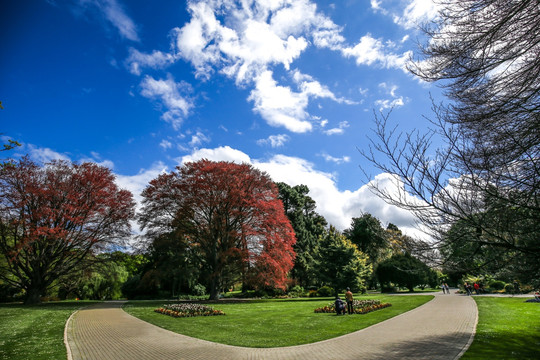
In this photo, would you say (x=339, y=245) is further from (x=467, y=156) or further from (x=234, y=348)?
(x=467, y=156)

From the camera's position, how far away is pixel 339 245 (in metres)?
26.3

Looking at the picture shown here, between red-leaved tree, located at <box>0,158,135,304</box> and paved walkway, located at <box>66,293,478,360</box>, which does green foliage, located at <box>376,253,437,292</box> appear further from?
red-leaved tree, located at <box>0,158,135,304</box>

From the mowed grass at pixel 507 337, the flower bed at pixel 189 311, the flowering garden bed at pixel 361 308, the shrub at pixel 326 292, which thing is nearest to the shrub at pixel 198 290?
the shrub at pixel 326 292

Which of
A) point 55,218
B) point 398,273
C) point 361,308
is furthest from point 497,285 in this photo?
point 55,218

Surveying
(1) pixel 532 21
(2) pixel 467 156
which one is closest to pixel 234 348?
(2) pixel 467 156

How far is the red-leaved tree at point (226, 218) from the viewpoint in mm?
25203

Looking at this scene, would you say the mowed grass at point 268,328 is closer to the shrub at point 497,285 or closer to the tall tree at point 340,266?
the tall tree at point 340,266

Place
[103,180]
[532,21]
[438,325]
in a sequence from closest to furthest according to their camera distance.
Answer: [532,21] → [438,325] → [103,180]

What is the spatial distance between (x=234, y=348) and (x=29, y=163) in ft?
80.3

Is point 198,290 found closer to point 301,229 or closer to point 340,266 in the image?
point 301,229

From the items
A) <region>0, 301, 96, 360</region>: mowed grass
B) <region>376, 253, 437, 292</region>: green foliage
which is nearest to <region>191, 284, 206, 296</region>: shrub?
<region>0, 301, 96, 360</region>: mowed grass

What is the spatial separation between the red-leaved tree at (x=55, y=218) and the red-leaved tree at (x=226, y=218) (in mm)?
2837

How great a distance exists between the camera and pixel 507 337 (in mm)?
8750

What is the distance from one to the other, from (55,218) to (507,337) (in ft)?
92.1
